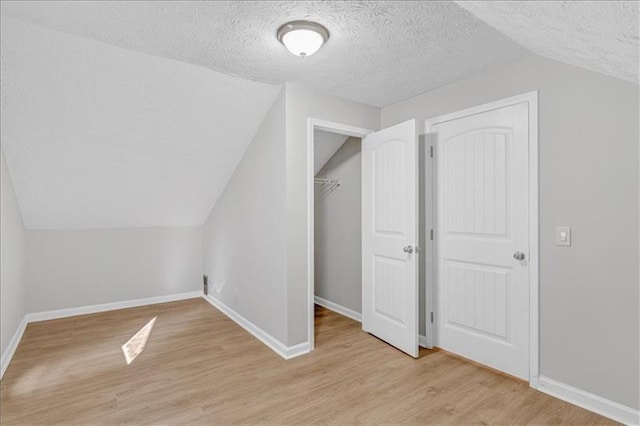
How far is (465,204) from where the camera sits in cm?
279

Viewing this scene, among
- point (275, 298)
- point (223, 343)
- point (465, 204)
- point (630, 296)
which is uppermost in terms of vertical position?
point (465, 204)

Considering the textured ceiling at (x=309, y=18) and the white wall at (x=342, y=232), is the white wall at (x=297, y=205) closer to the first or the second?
the textured ceiling at (x=309, y=18)

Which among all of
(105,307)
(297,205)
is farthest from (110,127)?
(105,307)

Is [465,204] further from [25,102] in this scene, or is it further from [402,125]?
[25,102]

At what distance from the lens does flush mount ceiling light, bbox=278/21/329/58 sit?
1.96m

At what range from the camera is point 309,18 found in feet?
6.28

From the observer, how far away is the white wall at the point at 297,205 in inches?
114

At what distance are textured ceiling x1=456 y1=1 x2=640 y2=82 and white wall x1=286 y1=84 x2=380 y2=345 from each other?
1673mm

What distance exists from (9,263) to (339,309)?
10.8ft

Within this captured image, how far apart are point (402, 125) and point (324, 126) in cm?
71

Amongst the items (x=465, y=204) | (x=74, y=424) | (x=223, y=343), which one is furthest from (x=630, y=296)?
(x=74, y=424)

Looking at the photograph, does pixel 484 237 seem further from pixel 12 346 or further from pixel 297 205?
pixel 12 346

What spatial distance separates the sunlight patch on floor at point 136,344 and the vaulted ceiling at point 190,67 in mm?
1464

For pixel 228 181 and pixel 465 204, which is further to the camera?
pixel 228 181
